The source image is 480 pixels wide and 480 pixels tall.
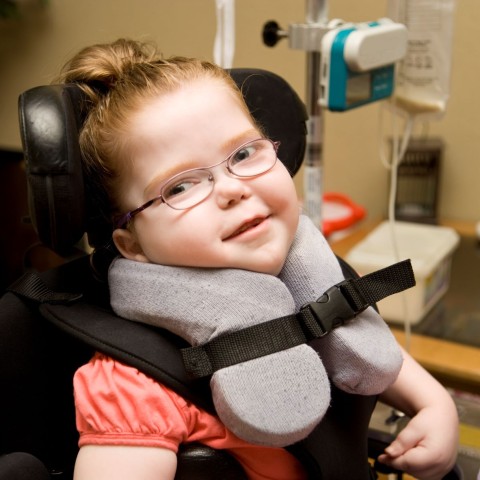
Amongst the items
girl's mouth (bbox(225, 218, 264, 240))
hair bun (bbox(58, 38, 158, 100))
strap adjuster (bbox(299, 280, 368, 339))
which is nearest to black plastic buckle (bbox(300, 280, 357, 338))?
strap adjuster (bbox(299, 280, 368, 339))

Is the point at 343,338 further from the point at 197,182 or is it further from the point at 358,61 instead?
the point at 358,61

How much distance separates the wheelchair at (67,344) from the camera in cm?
74

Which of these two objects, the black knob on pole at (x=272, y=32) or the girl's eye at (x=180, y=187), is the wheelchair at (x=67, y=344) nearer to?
the girl's eye at (x=180, y=187)

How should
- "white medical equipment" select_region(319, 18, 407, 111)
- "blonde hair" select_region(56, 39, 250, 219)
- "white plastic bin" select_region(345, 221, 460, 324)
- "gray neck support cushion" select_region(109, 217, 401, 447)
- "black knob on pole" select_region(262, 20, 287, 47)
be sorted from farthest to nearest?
"white plastic bin" select_region(345, 221, 460, 324)
"black knob on pole" select_region(262, 20, 287, 47)
"white medical equipment" select_region(319, 18, 407, 111)
"blonde hair" select_region(56, 39, 250, 219)
"gray neck support cushion" select_region(109, 217, 401, 447)

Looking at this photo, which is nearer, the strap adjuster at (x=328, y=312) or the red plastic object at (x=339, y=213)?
the strap adjuster at (x=328, y=312)

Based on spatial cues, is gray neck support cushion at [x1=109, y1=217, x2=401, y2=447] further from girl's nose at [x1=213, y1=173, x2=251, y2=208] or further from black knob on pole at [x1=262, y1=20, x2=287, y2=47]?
black knob on pole at [x1=262, y1=20, x2=287, y2=47]

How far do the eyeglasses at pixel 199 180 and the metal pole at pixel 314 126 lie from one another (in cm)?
37

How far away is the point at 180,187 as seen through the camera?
2.59 ft

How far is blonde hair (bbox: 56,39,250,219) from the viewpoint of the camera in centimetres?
81

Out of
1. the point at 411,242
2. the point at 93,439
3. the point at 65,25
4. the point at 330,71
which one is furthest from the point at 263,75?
the point at 65,25

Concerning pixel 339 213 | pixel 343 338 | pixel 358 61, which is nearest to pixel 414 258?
pixel 339 213

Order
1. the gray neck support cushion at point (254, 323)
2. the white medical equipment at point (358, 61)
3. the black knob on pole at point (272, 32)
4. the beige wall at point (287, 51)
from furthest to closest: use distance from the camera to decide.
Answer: the beige wall at point (287, 51), the black knob on pole at point (272, 32), the white medical equipment at point (358, 61), the gray neck support cushion at point (254, 323)

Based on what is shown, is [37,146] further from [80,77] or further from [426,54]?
[426,54]

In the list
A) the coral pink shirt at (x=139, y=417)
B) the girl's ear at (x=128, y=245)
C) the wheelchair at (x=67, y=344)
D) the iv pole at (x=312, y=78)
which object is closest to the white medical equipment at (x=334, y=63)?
the iv pole at (x=312, y=78)
